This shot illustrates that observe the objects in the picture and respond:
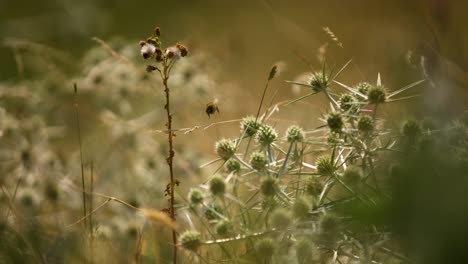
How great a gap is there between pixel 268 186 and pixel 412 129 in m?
0.36

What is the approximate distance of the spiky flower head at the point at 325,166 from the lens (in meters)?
1.54

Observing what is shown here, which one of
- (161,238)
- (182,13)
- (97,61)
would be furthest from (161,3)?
(161,238)

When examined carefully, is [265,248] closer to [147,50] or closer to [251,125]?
[251,125]

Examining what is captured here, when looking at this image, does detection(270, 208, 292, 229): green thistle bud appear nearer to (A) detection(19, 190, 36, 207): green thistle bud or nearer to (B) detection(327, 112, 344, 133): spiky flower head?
(B) detection(327, 112, 344, 133): spiky flower head

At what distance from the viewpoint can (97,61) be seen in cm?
342

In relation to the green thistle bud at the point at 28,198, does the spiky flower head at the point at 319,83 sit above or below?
above

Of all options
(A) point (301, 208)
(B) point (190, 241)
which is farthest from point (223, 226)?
(A) point (301, 208)

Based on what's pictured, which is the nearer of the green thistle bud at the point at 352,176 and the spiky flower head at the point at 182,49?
the green thistle bud at the point at 352,176

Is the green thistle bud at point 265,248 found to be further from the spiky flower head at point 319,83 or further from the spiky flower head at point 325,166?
the spiky flower head at point 319,83

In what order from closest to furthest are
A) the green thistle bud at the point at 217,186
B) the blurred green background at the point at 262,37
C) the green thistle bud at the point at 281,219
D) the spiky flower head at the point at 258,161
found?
the green thistle bud at the point at 281,219 → the green thistle bud at the point at 217,186 → the spiky flower head at the point at 258,161 → the blurred green background at the point at 262,37

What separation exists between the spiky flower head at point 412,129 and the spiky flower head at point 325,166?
0.19 metres

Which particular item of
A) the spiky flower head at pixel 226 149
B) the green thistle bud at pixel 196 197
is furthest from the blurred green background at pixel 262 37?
the green thistle bud at pixel 196 197

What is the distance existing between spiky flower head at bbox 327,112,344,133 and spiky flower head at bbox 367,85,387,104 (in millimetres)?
85

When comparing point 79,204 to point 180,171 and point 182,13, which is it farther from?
point 182,13
